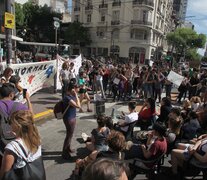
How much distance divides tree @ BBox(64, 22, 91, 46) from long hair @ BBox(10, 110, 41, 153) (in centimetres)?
4921

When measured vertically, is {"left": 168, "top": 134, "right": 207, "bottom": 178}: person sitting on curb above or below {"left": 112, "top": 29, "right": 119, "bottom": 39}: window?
below

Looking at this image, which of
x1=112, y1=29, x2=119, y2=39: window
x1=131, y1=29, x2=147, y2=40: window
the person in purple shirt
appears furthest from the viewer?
x1=112, y1=29, x2=119, y2=39: window

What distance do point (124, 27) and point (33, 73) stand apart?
41842 mm

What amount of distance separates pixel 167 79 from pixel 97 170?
11814 millimetres

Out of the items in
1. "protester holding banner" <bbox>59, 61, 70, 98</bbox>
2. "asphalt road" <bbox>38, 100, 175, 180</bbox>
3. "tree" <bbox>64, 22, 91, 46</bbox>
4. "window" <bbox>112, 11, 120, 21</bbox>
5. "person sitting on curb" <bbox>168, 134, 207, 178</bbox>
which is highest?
"window" <bbox>112, 11, 120, 21</bbox>

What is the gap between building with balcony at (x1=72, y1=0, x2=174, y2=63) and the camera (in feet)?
158

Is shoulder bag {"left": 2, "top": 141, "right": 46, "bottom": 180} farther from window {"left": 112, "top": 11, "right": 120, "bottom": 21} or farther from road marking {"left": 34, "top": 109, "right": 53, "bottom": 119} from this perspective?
window {"left": 112, "top": 11, "right": 120, "bottom": 21}

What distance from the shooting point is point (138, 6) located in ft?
157

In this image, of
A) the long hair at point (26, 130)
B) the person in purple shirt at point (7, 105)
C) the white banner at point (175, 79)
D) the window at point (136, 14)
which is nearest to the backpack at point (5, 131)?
the person in purple shirt at point (7, 105)

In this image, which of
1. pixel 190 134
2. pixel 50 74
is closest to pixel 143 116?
pixel 190 134

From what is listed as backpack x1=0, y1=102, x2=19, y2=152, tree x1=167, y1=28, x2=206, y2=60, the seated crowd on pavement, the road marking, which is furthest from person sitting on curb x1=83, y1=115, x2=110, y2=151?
tree x1=167, y1=28, x2=206, y2=60

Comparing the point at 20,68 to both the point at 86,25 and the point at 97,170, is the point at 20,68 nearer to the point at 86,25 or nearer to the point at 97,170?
the point at 97,170

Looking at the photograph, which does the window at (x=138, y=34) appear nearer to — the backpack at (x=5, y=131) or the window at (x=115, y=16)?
the window at (x=115, y=16)

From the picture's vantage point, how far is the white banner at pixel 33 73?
26.8ft
